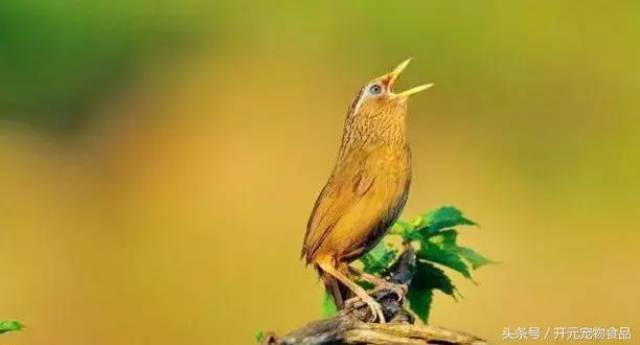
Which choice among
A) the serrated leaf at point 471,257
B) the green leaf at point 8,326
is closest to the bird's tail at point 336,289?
the serrated leaf at point 471,257

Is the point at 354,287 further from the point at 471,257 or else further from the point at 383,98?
the point at 383,98

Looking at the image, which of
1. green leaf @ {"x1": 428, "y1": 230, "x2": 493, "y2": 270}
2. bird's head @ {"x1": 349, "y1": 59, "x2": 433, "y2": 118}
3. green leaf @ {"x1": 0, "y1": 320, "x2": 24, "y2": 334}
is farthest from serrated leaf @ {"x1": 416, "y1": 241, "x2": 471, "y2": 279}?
green leaf @ {"x1": 0, "y1": 320, "x2": 24, "y2": 334}

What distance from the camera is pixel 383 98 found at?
101 centimetres

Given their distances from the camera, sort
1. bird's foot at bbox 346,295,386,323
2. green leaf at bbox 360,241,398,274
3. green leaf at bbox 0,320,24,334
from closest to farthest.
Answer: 1. green leaf at bbox 0,320,24,334
2. bird's foot at bbox 346,295,386,323
3. green leaf at bbox 360,241,398,274

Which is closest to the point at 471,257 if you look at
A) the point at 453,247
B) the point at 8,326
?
the point at 453,247

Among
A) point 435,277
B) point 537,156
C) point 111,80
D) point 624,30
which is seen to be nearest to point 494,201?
point 537,156

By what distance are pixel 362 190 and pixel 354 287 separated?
0.11 metres

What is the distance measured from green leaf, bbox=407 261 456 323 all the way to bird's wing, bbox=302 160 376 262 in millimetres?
94

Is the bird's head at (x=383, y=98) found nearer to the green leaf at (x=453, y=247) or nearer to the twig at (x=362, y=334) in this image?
the green leaf at (x=453, y=247)

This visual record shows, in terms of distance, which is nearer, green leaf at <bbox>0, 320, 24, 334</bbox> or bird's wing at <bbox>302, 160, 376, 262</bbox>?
green leaf at <bbox>0, 320, 24, 334</bbox>

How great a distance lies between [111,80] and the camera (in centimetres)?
179

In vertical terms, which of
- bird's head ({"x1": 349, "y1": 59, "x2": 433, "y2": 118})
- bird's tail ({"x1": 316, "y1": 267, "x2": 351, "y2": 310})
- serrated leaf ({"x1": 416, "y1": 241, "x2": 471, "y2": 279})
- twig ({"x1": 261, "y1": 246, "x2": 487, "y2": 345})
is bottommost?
twig ({"x1": 261, "y1": 246, "x2": 487, "y2": 345})

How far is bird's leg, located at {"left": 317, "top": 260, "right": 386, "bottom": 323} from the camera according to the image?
2.76 feet

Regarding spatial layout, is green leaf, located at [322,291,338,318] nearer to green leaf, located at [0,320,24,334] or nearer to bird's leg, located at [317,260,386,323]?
bird's leg, located at [317,260,386,323]
